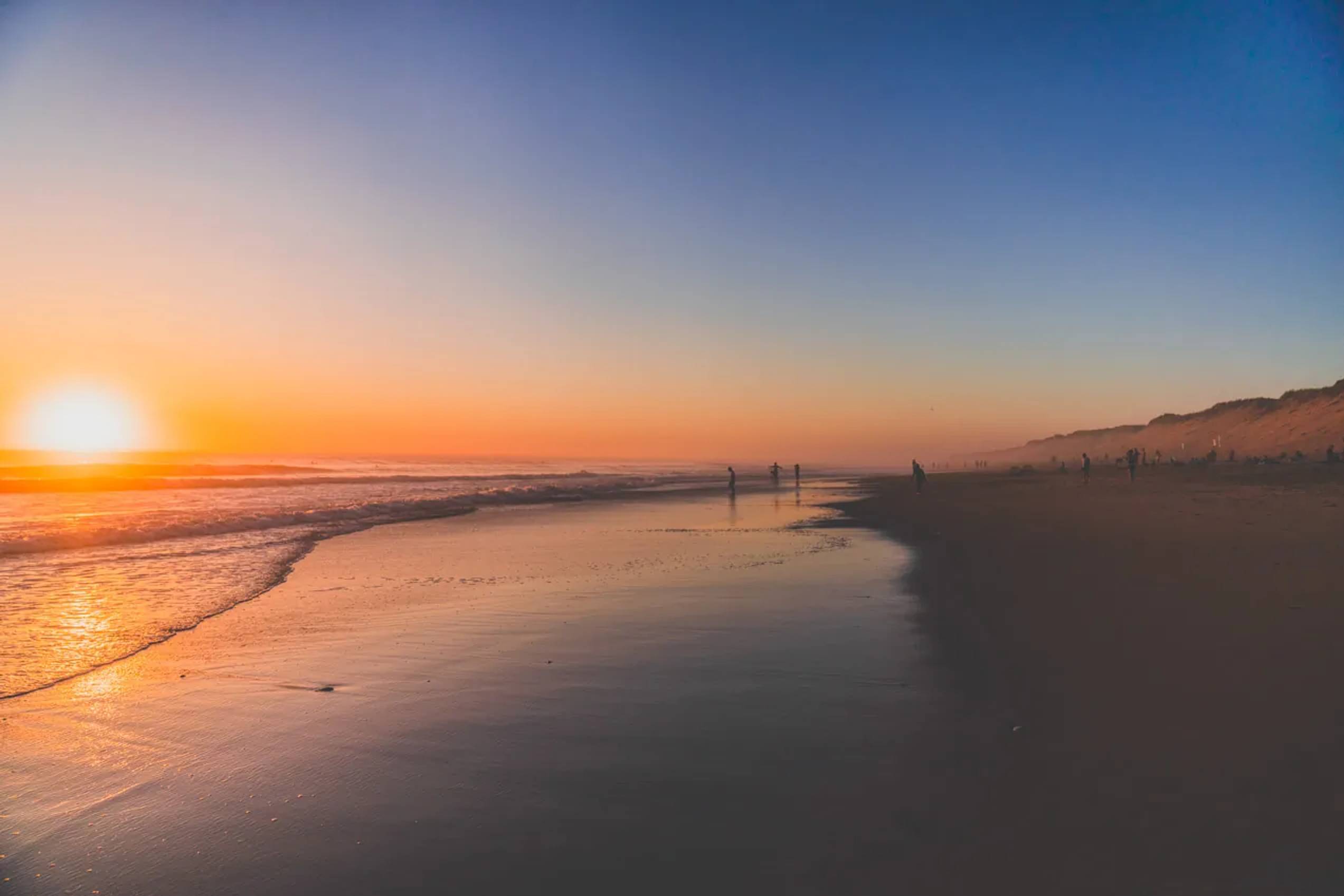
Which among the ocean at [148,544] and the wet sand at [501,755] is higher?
the ocean at [148,544]

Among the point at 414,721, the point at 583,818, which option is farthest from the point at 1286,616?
the point at 414,721

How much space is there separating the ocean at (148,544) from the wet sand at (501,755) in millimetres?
1261

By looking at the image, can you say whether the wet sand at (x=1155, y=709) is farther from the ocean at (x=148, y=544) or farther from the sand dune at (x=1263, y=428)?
the sand dune at (x=1263, y=428)

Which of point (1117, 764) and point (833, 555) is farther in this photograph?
point (833, 555)

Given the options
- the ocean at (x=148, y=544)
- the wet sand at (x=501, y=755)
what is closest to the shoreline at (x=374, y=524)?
the ocean at (x=148, y=544)

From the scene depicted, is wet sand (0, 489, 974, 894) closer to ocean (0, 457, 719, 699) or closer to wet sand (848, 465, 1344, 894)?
wet sand (848, 465, 1344, 894)

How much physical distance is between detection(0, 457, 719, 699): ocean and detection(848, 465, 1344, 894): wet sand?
10231 millimetres

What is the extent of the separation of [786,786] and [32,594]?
15869mm

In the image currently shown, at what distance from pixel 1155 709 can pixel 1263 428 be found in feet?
457

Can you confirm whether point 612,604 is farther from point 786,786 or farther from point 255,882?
point 255,882

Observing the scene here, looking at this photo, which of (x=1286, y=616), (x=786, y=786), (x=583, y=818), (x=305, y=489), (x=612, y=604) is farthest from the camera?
(x=305, y=489)

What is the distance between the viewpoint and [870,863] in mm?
3998

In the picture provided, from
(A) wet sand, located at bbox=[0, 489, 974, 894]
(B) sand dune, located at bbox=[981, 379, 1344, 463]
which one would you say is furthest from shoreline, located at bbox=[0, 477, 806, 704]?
(B) sand dune, located at bbox=[981, 379, 1344, 463]

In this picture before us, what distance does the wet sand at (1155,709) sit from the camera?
3926 mm
